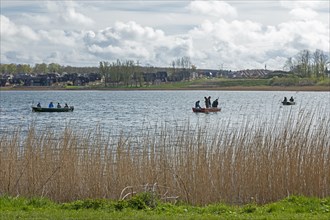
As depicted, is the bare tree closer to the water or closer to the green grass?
the water

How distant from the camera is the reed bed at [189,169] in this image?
15.3m

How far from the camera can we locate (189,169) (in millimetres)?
15695

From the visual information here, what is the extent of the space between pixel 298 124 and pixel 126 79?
13552cm

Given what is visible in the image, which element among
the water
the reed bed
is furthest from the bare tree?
the reed bed

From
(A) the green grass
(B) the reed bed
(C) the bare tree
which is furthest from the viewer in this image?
(C) the bare tree

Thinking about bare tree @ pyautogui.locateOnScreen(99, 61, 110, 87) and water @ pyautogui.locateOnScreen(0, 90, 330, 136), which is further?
bare tree @ pyautogui.locateOnScreen(99, 61, 110, 87)

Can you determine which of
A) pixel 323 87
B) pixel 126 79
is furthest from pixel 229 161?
pixel 126 79

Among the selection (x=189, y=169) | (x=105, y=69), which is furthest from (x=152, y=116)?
(x=105, y=69)

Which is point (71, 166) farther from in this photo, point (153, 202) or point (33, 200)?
point (153, 202)

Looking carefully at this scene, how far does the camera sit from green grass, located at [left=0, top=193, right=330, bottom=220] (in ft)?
37.9

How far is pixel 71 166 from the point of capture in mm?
16016

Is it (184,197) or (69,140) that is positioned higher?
(69,140)

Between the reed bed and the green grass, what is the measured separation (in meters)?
1.88

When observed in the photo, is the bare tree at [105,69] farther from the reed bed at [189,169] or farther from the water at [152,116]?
the reed bed at [189,169]
